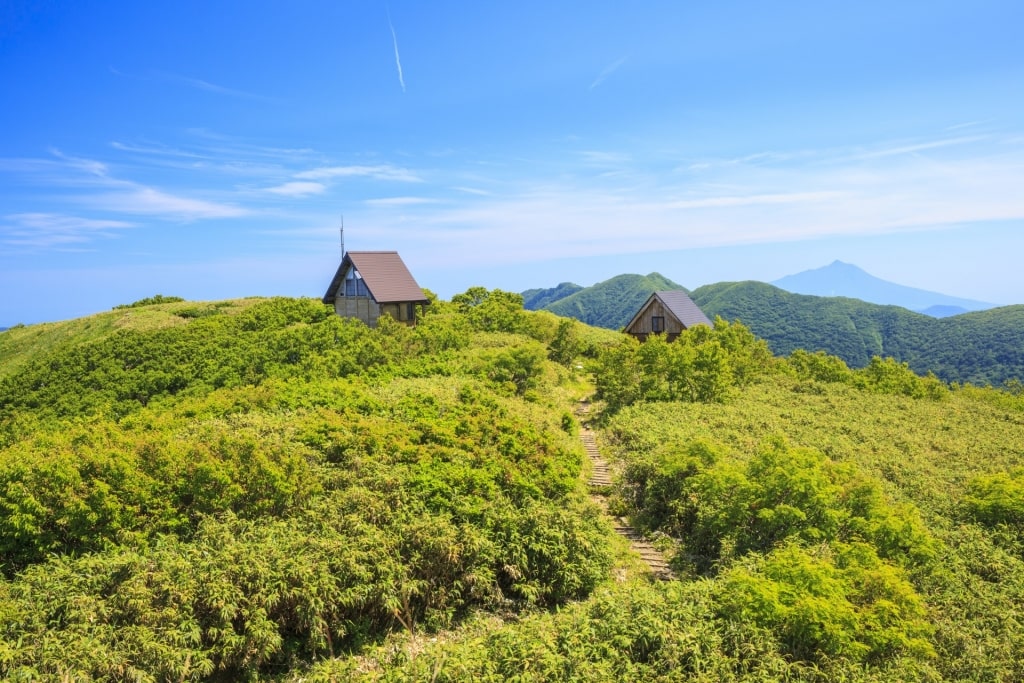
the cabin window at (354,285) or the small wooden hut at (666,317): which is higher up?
the cabin window at (354,285)

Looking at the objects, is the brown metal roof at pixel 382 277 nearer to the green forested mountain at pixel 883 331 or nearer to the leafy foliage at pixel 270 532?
the leafy foliage at pixel 270 532

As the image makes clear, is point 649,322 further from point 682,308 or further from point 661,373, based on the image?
point 661,373

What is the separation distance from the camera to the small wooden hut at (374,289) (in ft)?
134

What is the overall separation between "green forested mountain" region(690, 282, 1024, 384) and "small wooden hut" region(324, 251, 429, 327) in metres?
114

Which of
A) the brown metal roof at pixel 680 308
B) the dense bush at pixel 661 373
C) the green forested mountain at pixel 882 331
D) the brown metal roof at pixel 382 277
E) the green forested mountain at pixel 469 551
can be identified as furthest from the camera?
the green forested mountain at pixel 882 331

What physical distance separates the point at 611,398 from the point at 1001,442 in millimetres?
16643

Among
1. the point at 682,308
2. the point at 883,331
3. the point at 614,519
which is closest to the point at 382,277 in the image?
the point at 682,308

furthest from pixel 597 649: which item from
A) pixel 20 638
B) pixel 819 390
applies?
pixel 819 390

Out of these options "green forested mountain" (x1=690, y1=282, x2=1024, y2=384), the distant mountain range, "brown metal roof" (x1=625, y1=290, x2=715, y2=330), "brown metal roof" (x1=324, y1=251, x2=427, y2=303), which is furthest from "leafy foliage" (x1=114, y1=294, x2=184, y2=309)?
"green forested mountain" (x1=690, y1=282, x2=1024, y2=384)

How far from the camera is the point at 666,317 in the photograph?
1870 inches

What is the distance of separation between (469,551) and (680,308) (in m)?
39.4

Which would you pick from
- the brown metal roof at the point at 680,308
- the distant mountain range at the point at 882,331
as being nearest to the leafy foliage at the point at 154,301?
the brown metal roof at the point at 680,308

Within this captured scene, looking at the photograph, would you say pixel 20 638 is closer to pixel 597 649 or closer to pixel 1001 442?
pixel 597 649

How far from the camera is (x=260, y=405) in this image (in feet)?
67.1
